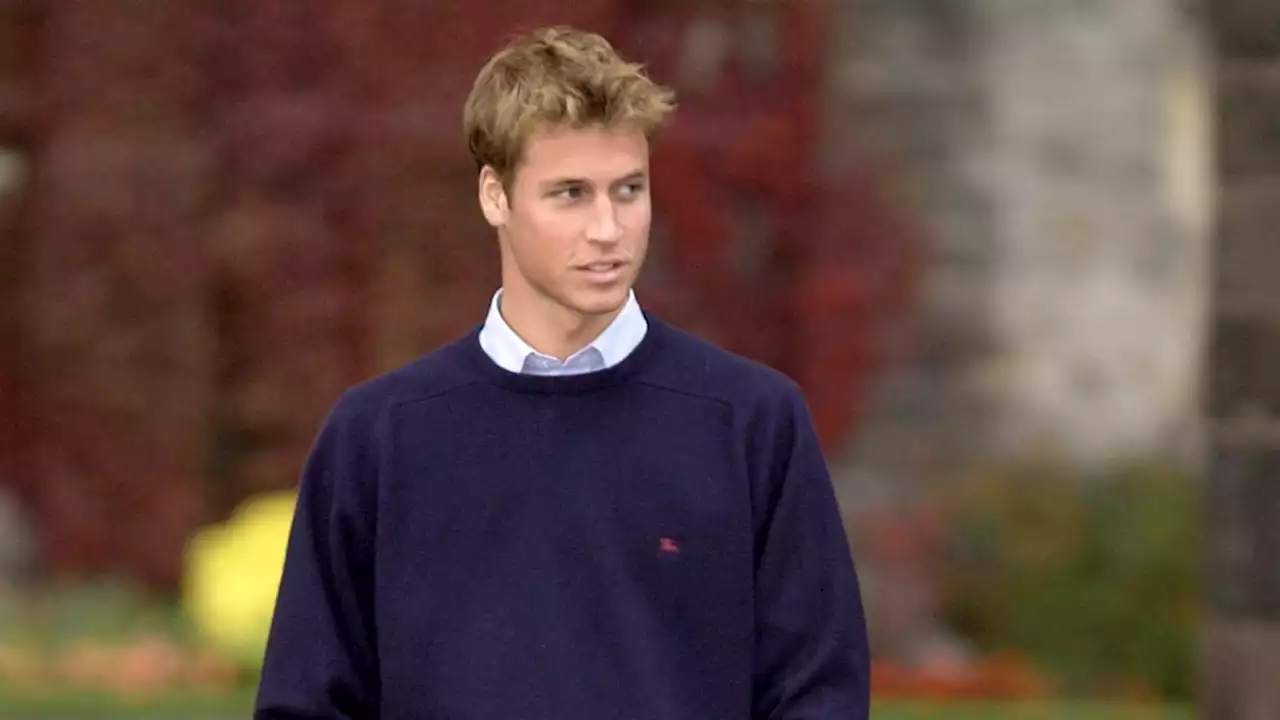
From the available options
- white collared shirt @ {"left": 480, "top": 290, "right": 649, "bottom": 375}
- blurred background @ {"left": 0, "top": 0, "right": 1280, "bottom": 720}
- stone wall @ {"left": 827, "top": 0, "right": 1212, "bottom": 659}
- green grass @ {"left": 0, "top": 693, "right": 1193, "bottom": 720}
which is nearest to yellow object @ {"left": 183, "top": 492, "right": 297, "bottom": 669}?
blurred background @ {"left": 0, "top": 0, "right": 1280, "bottom": 720}

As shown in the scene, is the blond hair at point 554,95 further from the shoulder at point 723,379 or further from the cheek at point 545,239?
the shoulder at point 723,379

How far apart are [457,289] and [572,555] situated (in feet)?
27.4

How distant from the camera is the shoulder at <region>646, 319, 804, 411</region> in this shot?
3416 mm

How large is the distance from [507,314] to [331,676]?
1.91 feet

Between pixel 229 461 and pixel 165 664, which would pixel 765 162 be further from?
pixel 165 664

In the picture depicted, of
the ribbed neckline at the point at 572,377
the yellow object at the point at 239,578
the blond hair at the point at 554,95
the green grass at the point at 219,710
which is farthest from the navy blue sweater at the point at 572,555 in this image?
the yellow object at the point at 239,578

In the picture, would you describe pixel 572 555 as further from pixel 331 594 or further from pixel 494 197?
pixel 494 197

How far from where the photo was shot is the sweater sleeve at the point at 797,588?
337cm

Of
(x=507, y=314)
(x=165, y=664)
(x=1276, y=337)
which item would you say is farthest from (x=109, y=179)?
(x=507, y=314)

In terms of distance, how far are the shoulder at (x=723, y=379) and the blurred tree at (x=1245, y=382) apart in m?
2.98

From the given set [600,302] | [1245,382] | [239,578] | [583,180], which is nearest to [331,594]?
[600,302]

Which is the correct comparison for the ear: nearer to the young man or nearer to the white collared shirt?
the young man

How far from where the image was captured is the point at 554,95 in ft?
10.8

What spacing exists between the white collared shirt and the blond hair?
24 cm
